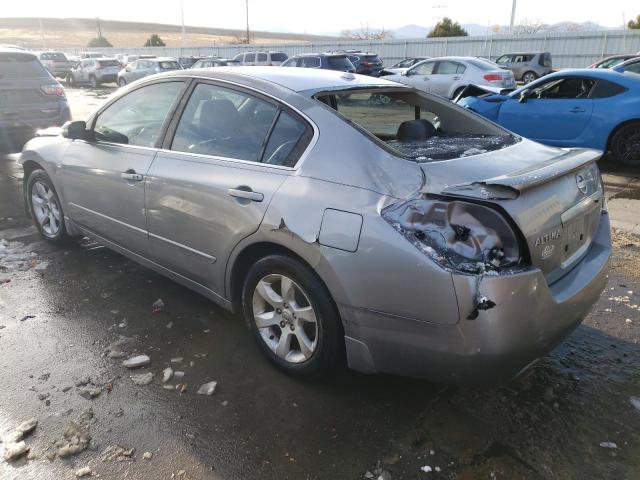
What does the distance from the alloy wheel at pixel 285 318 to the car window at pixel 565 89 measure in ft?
23.8

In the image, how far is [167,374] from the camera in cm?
299

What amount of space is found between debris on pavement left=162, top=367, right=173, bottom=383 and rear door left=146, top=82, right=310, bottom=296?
1.74 ft

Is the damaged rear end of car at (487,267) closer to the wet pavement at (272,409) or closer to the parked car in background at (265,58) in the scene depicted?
the wet pavement at (272,409)

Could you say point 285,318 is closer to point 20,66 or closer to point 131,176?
point 131,176

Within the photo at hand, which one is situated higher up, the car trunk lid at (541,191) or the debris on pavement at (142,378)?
the car trunk lid at (541,191)

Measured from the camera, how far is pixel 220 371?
3.03 m

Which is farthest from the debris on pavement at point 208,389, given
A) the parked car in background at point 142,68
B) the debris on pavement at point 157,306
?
the parked car in background at point 142,68

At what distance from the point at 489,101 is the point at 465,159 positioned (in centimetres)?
693

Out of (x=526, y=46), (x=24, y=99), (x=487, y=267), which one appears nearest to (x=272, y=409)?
(x=487, y=267)

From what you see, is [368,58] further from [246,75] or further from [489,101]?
[246,75]

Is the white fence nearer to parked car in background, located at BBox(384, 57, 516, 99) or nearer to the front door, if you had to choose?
parked car in background, located at BBox(384, 57, 516, 99)

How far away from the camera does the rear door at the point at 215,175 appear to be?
280cm

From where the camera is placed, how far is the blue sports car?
7.83 m

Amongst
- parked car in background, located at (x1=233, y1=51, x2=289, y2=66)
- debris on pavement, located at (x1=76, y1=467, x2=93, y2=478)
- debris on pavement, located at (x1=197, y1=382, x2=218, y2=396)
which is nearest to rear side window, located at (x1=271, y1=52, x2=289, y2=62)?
parked car in background, located at (x1=233, y1=51, x2=289, y2=66)
